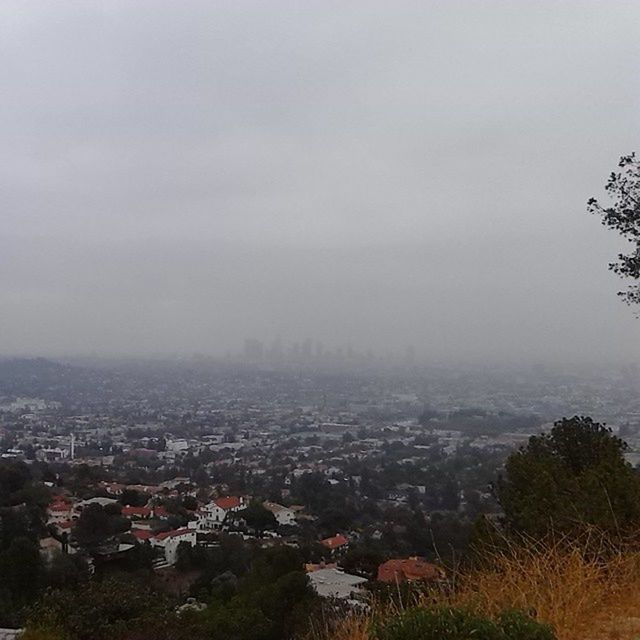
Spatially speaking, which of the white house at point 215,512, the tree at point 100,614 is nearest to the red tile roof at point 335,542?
the white house at point 215,512

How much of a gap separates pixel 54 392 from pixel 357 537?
105 feet

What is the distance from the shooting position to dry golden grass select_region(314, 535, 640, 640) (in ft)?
9.93

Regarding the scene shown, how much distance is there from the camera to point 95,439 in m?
34.5

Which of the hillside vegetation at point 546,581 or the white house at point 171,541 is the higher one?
the hillside vegetation at point 546,581

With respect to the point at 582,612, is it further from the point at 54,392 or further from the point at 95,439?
the point at 54,392

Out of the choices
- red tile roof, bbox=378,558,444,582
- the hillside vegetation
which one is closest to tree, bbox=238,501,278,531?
red tile roof, bbox=378,558,444,582

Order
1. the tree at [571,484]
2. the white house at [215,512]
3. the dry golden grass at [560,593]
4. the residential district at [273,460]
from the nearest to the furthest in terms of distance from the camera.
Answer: the dry golden grass at [560,593] < the tree at [571,484] < the residential district at [273,460] < the white house at [215,512]

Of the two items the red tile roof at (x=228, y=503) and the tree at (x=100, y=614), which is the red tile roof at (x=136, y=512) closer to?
the red tile roof at (x=228, y=503)

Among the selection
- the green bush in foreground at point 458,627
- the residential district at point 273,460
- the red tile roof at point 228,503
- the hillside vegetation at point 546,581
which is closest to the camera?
the green bush in foreground at point 458,627

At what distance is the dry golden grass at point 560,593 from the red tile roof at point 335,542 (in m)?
12.6

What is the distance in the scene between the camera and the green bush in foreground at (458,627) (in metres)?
2.35

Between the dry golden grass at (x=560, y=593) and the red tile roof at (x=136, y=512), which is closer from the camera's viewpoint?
the dry golden grass at (x=560, y=593)

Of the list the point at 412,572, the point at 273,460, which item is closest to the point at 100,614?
the point at 412,572

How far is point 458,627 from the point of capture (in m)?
2.37
